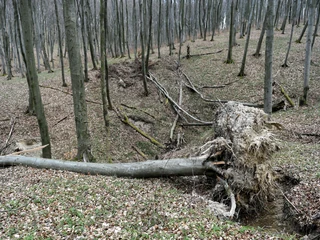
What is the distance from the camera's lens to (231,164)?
6.87 meters

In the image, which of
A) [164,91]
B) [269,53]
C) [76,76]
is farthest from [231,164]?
[164,91]

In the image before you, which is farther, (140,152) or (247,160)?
(140,152)

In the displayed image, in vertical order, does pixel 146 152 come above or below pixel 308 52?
below

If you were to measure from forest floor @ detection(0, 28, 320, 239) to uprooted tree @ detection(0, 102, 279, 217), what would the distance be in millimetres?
448

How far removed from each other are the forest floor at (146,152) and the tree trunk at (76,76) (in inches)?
64.8

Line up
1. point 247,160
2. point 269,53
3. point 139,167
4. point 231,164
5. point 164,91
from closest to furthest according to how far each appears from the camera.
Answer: point 247,160, point 231,164, point 139,167, point 269,53, point 164,91

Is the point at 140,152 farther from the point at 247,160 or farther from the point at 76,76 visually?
the point at 247,160

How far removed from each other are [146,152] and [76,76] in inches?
245

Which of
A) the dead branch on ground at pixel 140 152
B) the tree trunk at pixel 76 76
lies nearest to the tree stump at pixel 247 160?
the tree trunk at pixel 76 76

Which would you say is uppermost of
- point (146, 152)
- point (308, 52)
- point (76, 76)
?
point (308, 52)

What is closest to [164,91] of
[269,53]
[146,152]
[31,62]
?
[146,152]

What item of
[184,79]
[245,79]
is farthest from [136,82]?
[245,79]

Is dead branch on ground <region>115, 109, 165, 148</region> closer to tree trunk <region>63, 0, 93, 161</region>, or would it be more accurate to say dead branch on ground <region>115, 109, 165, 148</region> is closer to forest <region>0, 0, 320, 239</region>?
forest <region>0, 0, 320, 239</region>

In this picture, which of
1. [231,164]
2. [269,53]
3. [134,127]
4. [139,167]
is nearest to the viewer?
[231,164]
